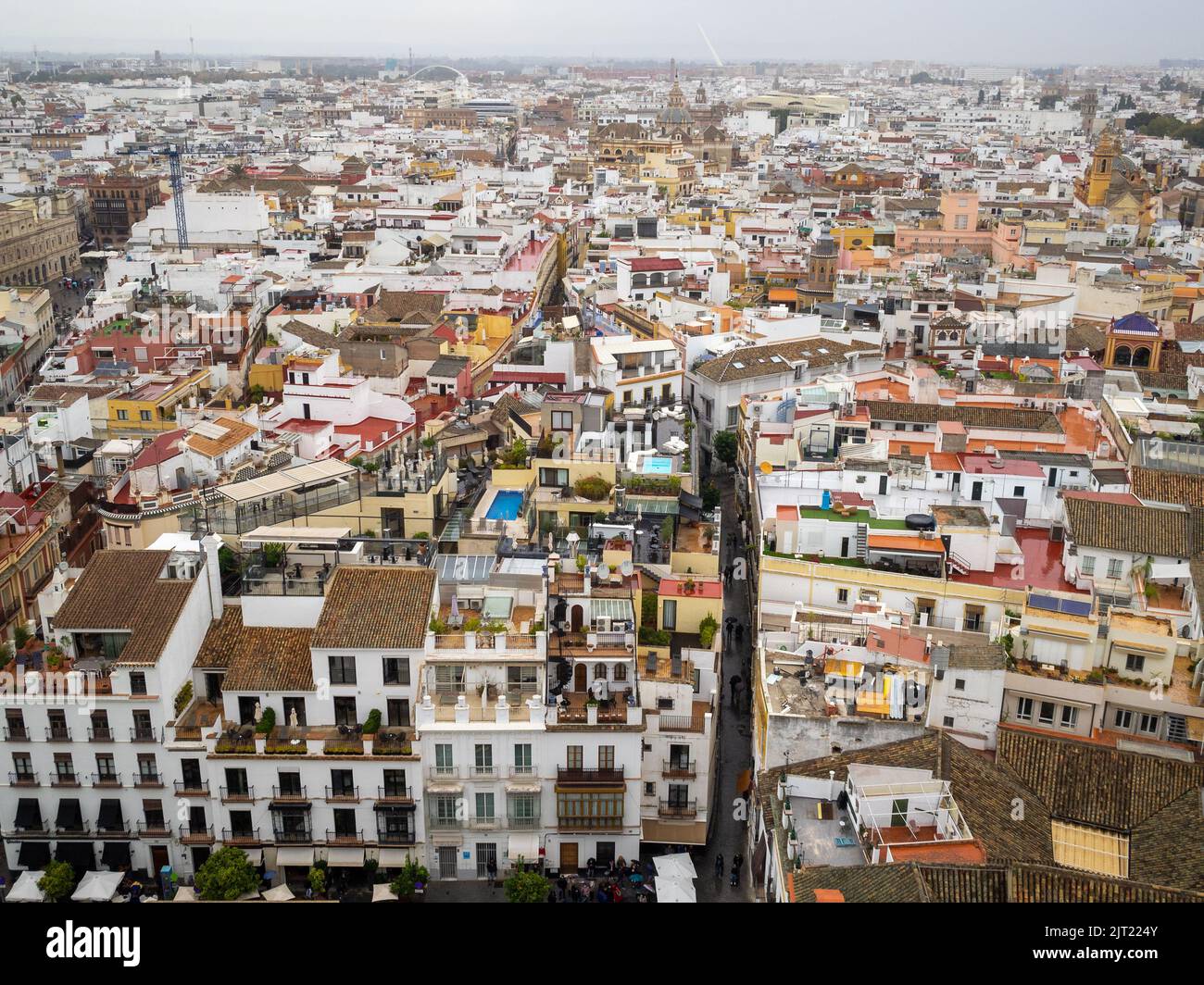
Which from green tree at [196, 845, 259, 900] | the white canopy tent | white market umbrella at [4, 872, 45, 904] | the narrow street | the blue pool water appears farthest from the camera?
the blue pool water

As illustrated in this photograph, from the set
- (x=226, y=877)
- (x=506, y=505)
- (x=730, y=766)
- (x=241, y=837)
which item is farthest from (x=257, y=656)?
(x=730, y=766)

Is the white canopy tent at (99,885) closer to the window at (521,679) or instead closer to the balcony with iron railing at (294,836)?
the balcony with iron railing at (294,836)

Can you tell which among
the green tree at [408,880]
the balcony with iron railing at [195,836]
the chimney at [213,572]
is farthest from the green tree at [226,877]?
the chimney at [213,572]

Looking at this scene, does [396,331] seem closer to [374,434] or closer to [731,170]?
[374,434]

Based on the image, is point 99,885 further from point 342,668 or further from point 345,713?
point 342,668

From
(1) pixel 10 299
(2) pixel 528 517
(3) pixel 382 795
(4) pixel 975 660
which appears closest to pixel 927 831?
(4) pixel 975 660

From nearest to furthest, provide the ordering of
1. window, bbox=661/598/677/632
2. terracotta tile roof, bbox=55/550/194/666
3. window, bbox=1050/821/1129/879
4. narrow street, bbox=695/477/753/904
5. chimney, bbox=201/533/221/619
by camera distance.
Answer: window, bbox=1050/821/1129/879
terracotta tile roof, bbox=55/550/194/666
narrow street, bbox=695/477/753/904
chimney, bbox=201/533/221/619
window, bbox=661/598/677/632

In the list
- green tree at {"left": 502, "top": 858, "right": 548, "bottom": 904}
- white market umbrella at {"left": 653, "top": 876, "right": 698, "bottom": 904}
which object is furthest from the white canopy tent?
white market umbrella at {"left": 653, "top": 876, "right": 698, "bottom": 904}

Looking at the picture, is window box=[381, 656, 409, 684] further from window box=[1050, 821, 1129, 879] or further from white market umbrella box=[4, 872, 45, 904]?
window box=[1050, 821, 1129, 879]
